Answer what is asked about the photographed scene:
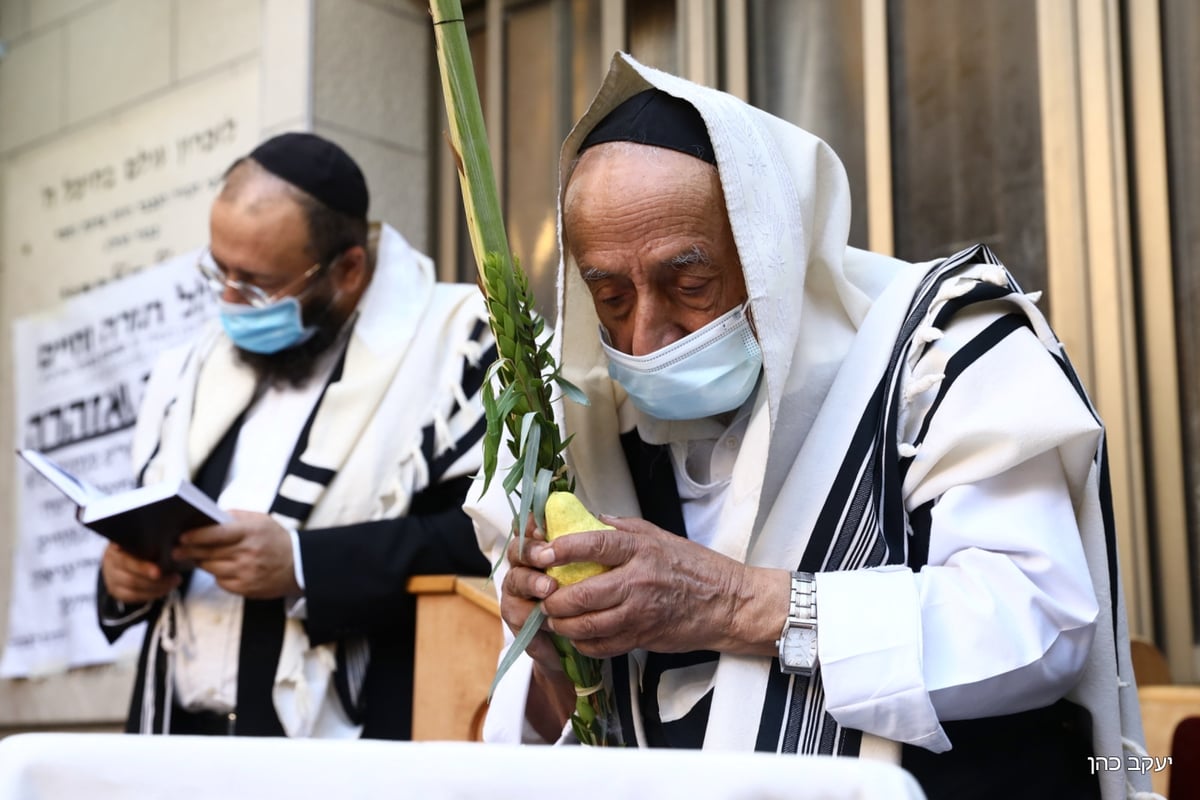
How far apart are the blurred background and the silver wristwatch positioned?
7.85ft

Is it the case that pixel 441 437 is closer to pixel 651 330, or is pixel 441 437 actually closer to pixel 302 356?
pixel 302 356

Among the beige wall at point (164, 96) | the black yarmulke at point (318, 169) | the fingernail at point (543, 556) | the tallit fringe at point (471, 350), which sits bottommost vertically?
the fingernail at point (543, 556)

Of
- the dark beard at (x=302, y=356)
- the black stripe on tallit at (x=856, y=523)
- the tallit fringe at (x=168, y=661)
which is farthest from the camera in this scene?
the dark beard at (x=302, y=356)

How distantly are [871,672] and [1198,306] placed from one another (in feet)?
8.60

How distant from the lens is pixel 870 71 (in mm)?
4840

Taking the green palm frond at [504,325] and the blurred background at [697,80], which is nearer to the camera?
the green palm frond at [504,325]

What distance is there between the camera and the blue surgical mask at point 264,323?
3.71 m

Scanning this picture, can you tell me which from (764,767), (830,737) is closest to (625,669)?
(830,737)

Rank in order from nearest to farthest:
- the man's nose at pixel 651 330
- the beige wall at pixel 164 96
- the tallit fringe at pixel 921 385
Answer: the tallit fringe at pixel 921 385 → the man's nose at pixel 651 330 → the beige wall at pixel 164 96

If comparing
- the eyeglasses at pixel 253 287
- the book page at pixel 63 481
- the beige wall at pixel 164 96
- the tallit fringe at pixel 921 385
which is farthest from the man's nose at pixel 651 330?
the beige wall at pixel 164 96

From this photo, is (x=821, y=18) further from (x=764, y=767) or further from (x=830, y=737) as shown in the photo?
(x=764, y=767)

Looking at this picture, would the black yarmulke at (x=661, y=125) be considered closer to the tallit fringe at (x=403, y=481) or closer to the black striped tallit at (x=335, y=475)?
the black striped tallit at (x=335, y=475)

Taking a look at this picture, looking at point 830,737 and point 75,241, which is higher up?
point 75,241

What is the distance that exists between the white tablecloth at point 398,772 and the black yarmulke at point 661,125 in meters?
1.39
